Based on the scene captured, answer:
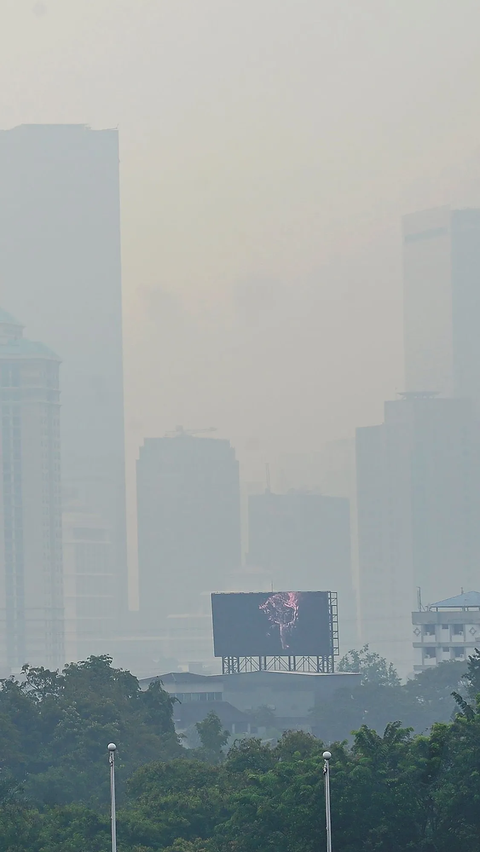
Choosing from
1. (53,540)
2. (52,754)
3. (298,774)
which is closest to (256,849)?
(298,774)

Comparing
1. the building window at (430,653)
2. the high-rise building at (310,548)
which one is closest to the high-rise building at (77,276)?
the high-rise building at (310,548)

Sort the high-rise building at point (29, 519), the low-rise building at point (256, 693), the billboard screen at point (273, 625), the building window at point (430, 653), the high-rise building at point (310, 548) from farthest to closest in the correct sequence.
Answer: the high-rise building at point (310, 548) < the high-rise building at point (29, 519) < the building window at point (430, 653) < the billboard screen at point (273, 625) < the low-rise building at point (256, 693)

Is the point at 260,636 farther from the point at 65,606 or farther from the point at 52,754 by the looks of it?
the point at 65,606

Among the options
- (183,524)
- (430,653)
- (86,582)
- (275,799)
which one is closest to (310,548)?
(183,524)

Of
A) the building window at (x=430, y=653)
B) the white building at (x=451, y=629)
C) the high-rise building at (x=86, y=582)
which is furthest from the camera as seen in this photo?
the high-rise building at (x=86, y=582)

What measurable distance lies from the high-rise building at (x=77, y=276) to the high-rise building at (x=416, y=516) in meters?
27.4

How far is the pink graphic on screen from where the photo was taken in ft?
341

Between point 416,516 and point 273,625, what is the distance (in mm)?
79214

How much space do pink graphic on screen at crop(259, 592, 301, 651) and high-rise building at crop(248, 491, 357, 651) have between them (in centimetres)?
8204

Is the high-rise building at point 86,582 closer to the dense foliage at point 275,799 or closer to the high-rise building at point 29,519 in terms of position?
the high-rise building at point 29,519

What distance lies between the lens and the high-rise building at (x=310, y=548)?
7436 inches

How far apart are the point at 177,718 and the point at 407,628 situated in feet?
280

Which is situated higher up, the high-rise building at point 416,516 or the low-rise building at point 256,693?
the high-rise building at point 416,516

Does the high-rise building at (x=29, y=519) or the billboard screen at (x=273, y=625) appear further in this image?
the high-rise building at (x=29, y=519)
